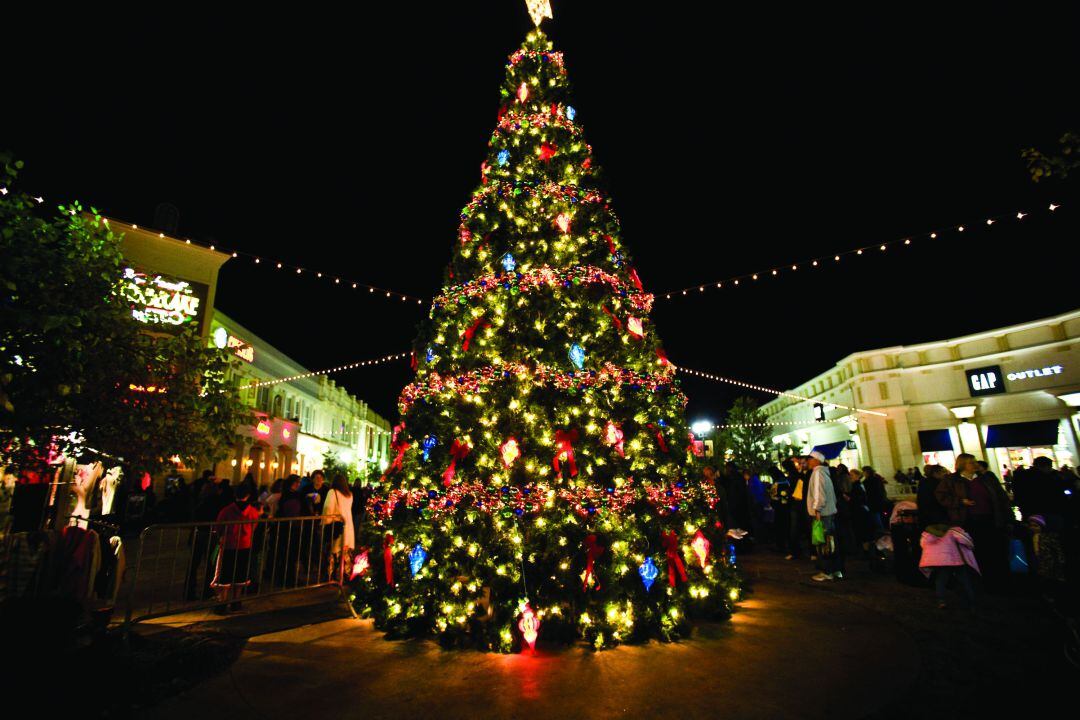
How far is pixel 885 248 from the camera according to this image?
28.0 feet

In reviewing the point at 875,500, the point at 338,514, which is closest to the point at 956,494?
the point at 875,500

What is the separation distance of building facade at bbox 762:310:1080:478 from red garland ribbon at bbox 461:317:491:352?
80.6 feet

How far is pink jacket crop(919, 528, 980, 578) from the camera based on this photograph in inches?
226

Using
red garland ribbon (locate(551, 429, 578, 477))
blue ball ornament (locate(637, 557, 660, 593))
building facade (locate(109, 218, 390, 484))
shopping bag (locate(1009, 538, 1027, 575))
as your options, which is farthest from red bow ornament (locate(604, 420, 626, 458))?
shopping bag (locate(1009, 538, 1027, 575))

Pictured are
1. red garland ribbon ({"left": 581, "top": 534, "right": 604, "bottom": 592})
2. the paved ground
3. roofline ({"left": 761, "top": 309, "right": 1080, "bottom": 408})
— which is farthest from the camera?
roofline ({"left": 761, "top": 309, "right": 1080, "bottom": 408})

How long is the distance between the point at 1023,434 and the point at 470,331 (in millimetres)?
34091

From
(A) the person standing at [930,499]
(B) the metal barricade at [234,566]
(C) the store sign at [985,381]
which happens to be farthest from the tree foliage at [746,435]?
(B) the metal barricade at [234,566]

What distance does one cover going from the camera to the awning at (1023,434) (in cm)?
2527

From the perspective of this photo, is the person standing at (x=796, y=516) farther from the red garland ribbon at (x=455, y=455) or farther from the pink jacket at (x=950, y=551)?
the red garland ribbon at (x=455, y=455)

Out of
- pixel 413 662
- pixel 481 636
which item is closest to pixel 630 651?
pixel 481 636

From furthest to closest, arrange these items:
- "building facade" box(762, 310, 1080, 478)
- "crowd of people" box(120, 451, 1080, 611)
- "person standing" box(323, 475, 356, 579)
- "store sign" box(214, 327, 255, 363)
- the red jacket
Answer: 1. "building facade" box(762, 310, 1080, 478)
2. "store sign" box(214, 327, 255, 363)
3. "person standing" box(323, 475, 356, 579)
4. the red jacket
5. "crowd of people" box(120, 451, 1080, 611)

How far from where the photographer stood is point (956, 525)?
6.40m

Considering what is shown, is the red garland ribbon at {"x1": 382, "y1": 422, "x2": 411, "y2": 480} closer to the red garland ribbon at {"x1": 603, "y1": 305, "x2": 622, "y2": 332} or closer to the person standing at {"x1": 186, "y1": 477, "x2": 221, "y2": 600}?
the red garland ribbon at {"x1": 603, "y1": 305, "x2": 622, "y2": 332}

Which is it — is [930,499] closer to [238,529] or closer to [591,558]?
[591,558]
